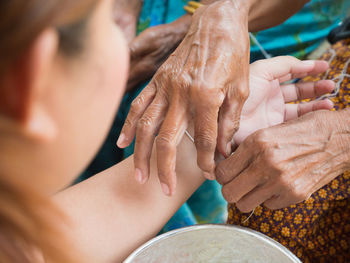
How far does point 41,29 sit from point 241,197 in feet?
2.08

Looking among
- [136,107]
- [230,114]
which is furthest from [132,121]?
[230,114]

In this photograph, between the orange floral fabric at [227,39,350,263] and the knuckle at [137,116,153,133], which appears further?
the orange floral fabric at [227,39,350,263]

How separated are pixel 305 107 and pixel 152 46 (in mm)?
609

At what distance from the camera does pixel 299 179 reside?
0.78m

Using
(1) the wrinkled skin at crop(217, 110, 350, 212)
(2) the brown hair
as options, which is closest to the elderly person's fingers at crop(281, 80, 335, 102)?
(1) the wrinkled skin at crop(217, 110, 350, 212)

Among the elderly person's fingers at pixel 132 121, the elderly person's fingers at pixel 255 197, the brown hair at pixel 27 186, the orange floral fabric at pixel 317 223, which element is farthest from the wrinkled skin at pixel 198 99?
the brown hair at pixel 27 186

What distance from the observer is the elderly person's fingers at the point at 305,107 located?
954 mm

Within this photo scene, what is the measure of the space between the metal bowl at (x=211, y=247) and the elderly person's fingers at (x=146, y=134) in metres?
0.17

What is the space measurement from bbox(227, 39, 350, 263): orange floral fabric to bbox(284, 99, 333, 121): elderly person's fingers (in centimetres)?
21

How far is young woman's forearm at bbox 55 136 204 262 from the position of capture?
79cm

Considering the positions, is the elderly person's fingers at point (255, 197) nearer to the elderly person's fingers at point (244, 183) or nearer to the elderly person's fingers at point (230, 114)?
the elderly person's fingers at point (244, 183)

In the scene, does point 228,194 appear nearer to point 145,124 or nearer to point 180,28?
point 145,124

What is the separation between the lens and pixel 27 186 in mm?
362

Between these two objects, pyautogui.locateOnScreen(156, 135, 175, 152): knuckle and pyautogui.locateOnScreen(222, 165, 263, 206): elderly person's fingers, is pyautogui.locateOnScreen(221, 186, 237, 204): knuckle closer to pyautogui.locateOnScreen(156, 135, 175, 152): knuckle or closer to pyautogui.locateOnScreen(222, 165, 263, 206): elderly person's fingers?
pyautogui.locateOnScreen(222, 165, 263, 206): elderly person's fingers
